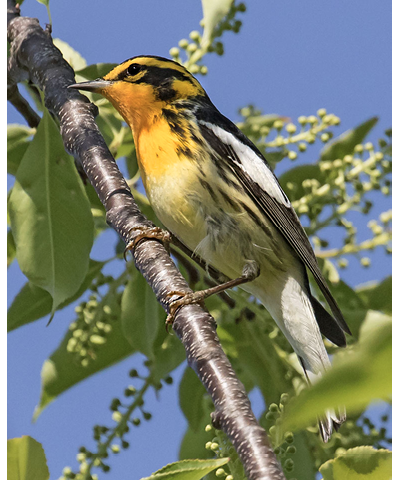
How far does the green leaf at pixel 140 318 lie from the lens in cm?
227

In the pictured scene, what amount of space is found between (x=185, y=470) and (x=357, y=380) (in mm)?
586

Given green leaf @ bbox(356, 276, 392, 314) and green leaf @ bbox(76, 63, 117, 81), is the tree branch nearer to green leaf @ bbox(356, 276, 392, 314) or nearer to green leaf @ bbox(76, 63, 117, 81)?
green leaf @ bbox(76, 63, 117, 81)

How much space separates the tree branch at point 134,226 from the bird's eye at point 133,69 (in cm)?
43

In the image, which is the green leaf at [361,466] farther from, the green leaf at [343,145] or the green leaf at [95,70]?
the green leaf at [95,70]

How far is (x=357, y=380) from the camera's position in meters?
0.50

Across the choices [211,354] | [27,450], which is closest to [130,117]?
[211,354]

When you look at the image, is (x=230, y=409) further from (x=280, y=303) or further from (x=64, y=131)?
(x=280, y=303)

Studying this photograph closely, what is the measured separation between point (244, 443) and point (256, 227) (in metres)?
1.71

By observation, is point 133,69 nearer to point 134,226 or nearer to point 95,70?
point 95,70

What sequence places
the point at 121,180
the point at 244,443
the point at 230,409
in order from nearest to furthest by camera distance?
the point at 244,443, the point at 230,409, the point at 121,180

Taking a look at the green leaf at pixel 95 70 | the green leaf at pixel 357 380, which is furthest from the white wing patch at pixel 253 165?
the green leaf at pixel 357 380

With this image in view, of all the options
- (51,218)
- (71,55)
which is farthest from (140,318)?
(71,55)

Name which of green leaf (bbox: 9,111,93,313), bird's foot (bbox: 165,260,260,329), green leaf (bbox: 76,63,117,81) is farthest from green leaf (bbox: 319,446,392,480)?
green leaf (bbox: 76,63,117,81)

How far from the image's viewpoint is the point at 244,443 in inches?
45.8
